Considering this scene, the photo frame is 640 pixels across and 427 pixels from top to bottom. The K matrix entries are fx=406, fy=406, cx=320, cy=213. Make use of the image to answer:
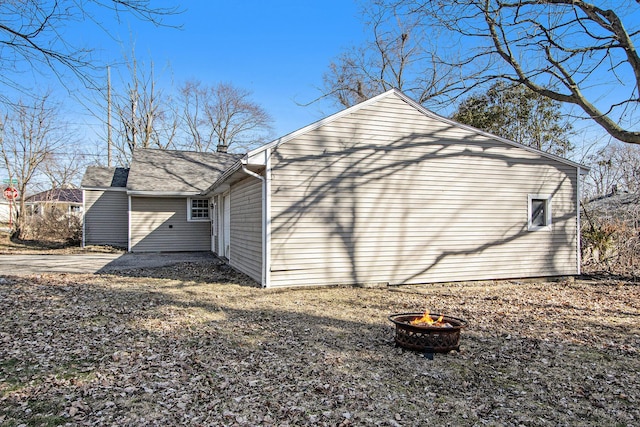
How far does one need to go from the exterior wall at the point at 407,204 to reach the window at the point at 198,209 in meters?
9.08

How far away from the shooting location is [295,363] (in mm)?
4512

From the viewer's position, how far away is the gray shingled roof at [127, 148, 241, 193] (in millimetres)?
15861

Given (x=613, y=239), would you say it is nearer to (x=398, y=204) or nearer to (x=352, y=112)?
(x=398, y=204)

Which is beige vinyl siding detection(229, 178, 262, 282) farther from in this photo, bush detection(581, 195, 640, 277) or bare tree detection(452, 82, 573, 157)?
bare tree detection(452, 82, 573, 157)

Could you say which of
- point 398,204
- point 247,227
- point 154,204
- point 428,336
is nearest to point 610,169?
point 398,204

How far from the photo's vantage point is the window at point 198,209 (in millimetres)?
16609

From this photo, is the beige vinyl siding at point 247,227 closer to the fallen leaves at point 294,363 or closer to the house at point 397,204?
the house at point 397,204

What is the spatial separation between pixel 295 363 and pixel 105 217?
1643 centimetres

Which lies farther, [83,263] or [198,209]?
[198,209]

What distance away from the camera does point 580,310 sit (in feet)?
25.0

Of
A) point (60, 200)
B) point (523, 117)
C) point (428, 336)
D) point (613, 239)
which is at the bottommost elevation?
point (428, 336)

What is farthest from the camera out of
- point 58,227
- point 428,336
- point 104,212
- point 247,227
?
point 58,227

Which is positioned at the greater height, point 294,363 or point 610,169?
point 610,169

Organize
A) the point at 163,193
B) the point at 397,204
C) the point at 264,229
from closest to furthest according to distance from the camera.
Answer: the point at 264,229
the point at 397,204
the point at 163,193
